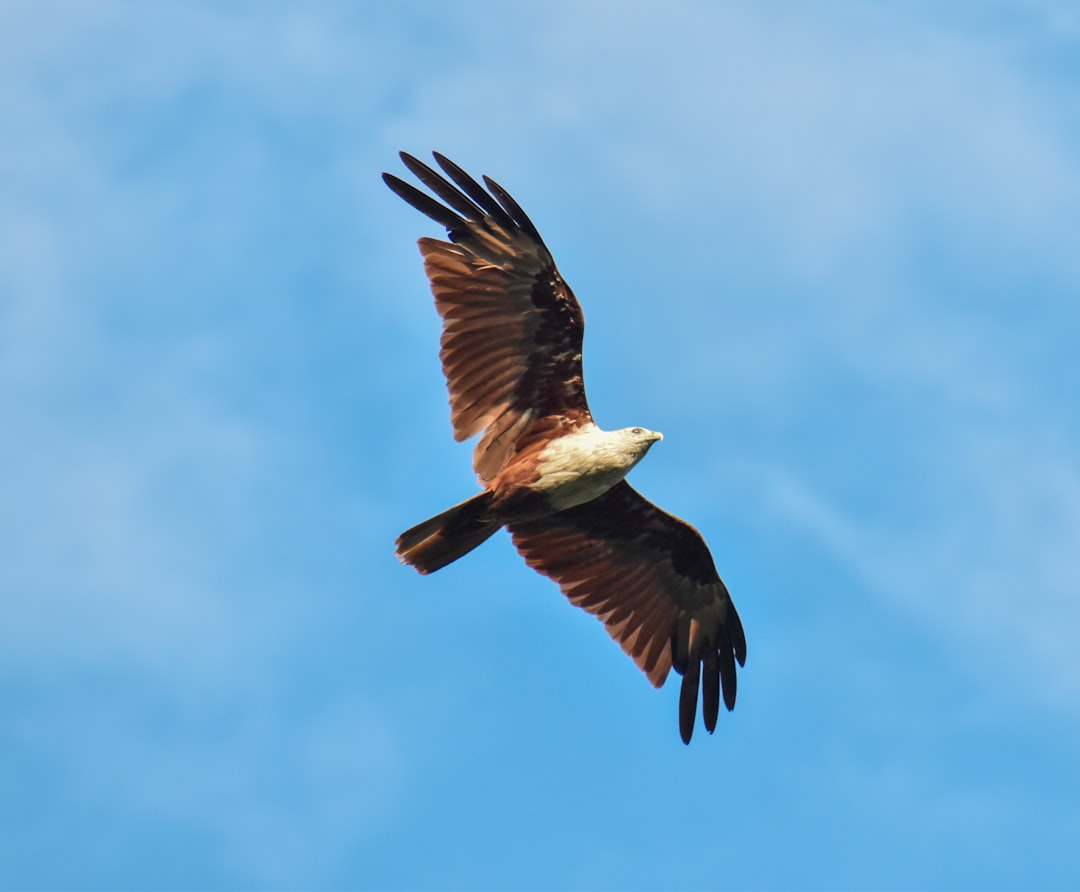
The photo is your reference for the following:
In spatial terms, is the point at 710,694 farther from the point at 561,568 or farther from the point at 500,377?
the point at 500,377

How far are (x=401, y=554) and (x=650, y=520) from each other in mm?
2630

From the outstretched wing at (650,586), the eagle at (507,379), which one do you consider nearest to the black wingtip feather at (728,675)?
the outstretched wing at (650,586)

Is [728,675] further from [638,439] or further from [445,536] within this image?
[445,536]

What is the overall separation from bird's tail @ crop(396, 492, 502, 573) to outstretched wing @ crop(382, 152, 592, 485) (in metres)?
0.51

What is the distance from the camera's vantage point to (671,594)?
51.6 ft

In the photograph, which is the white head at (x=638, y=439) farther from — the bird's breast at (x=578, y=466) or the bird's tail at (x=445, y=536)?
the bird's tail at (x=445, y=536)

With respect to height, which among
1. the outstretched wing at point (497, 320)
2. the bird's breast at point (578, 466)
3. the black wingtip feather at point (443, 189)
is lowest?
the bird's breast at point (578, 466)

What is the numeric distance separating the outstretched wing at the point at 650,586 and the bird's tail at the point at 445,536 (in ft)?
4.29

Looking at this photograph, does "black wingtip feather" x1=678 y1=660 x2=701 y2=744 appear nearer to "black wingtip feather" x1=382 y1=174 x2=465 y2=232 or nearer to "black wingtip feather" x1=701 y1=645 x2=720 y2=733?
"black wingtip feather" x1=701 y1=645 x2=720 y2=733

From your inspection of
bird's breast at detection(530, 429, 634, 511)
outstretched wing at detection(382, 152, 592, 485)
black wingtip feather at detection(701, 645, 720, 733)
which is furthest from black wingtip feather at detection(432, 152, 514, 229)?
black wingtip feather at detection(701, 645, 720, 733)

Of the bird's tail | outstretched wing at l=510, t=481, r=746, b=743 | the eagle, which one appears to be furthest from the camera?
outstretched wing at l=510, t=481, r=746, b=743

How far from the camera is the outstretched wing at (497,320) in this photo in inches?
553

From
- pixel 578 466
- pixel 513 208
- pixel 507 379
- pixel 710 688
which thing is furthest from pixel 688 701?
pixel 513 208

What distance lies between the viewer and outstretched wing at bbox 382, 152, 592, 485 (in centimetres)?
1405
